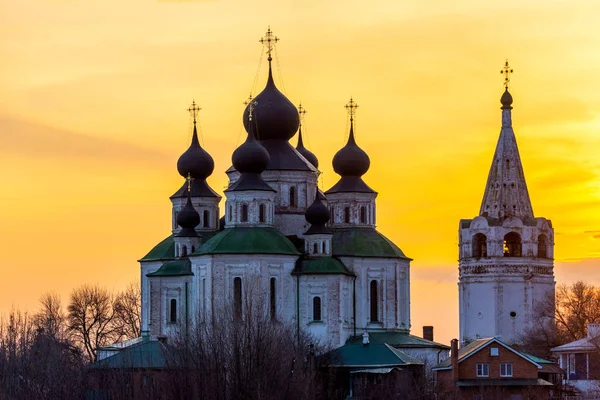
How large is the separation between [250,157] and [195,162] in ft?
18.2

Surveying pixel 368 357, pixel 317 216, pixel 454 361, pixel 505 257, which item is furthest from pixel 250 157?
pixel 505 257

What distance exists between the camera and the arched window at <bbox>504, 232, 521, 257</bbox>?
80.6 m

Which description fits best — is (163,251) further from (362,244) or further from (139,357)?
(139,357)

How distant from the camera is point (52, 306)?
84.8m

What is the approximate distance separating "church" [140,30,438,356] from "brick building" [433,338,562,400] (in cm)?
554

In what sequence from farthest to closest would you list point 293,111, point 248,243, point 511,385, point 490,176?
point 490,176 < point 293,111 < point 248,243 < point 511,385

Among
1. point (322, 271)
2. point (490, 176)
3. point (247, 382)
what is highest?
point (490, 176)

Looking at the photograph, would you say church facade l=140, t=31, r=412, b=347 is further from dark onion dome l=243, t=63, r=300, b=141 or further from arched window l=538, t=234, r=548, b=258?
arched window l=538, t=234, r=548, b=258

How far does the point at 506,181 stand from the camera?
81000 mm

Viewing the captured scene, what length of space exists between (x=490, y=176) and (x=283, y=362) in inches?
1062

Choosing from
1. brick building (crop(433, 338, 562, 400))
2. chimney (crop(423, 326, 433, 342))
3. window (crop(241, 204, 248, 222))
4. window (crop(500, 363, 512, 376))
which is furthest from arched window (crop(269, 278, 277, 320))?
chimney (crop(423, 326, 433, 342))

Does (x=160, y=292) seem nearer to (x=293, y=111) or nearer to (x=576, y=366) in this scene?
(x=293, y=111)

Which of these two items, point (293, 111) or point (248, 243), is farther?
point (293, 111)

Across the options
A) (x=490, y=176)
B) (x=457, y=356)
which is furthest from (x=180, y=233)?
(x=490, y=176)
